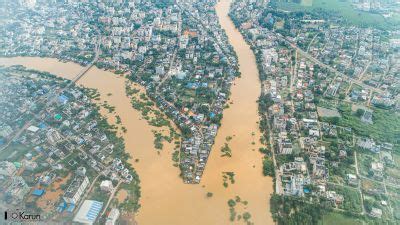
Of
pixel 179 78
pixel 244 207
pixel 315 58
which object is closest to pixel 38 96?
pixel 179 78

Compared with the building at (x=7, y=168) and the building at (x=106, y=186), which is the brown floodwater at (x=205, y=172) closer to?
the building at (x=106, y=186)

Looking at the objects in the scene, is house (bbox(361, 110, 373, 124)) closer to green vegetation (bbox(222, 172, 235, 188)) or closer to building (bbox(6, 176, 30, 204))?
green vegetation (bbox(222, 172, 235, 188))

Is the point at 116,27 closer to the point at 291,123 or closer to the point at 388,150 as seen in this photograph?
the point at 291,123

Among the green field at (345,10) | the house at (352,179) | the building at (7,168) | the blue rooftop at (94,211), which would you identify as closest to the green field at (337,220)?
the house at (352,179)

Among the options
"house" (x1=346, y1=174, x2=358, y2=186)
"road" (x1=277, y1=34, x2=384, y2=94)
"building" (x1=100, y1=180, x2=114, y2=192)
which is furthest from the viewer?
"road" (x1=277, y1=34, x2=384, y2=94)

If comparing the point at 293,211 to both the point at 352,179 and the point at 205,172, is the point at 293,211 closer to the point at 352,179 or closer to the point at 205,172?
the point at 352,179

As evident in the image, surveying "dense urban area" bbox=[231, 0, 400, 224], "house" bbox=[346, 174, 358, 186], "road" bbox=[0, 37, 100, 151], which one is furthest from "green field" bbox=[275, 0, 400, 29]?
"house" bbox=[346, 174, 358, 186]
